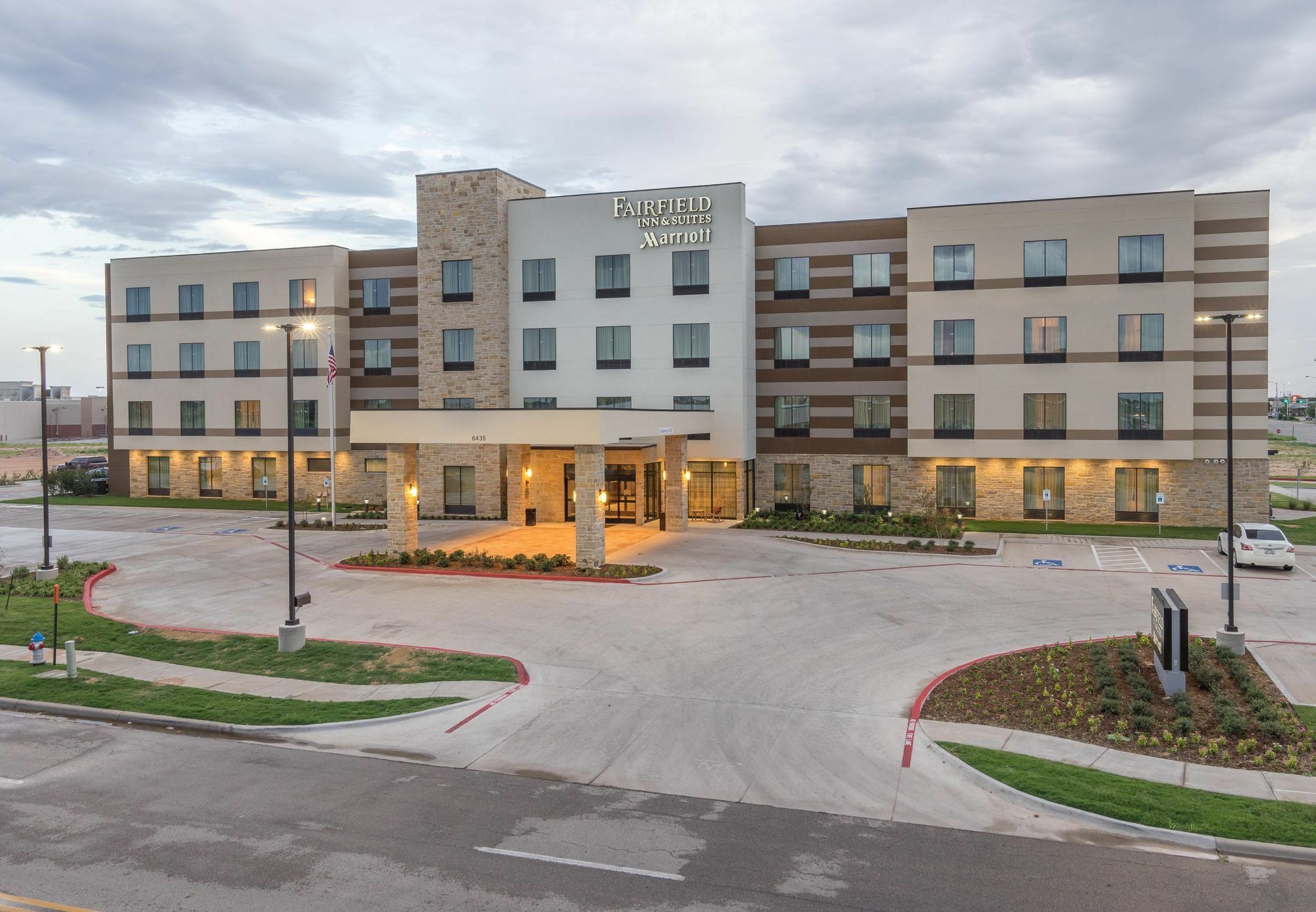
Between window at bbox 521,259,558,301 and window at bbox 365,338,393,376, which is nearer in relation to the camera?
window at bbox 521,259,558,301

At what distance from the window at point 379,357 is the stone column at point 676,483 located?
20.0m

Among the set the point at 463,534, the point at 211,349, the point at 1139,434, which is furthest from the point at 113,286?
the point at 1139,434

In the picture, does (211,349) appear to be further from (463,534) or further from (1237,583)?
(1237,583)

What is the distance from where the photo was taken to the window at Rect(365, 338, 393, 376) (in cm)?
5378

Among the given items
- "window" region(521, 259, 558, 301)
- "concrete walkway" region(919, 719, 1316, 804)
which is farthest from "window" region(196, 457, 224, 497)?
"concrete walkway" region(919, 719, 1316, 804)

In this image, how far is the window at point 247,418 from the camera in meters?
55.8

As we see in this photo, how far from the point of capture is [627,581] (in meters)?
30.5

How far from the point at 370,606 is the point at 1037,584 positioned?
838 inches

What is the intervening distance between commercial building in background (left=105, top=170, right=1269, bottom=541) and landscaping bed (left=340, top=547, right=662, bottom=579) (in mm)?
8628

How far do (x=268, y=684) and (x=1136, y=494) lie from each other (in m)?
39.9

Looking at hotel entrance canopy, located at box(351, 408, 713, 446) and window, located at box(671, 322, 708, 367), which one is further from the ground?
window, located at box(671, 322, 708, 367)

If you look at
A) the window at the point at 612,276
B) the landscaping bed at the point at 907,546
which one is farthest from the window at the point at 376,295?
the landscaping bed at the point at 907,546

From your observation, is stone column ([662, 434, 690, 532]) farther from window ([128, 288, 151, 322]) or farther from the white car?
window ([128, 288, 151, 322])

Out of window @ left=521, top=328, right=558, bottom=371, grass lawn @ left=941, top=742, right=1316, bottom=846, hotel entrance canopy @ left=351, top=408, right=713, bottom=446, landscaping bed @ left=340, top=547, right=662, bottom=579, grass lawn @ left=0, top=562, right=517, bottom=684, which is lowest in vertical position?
grass lawn @ left=941, top=742, right=1316, bottom=846
